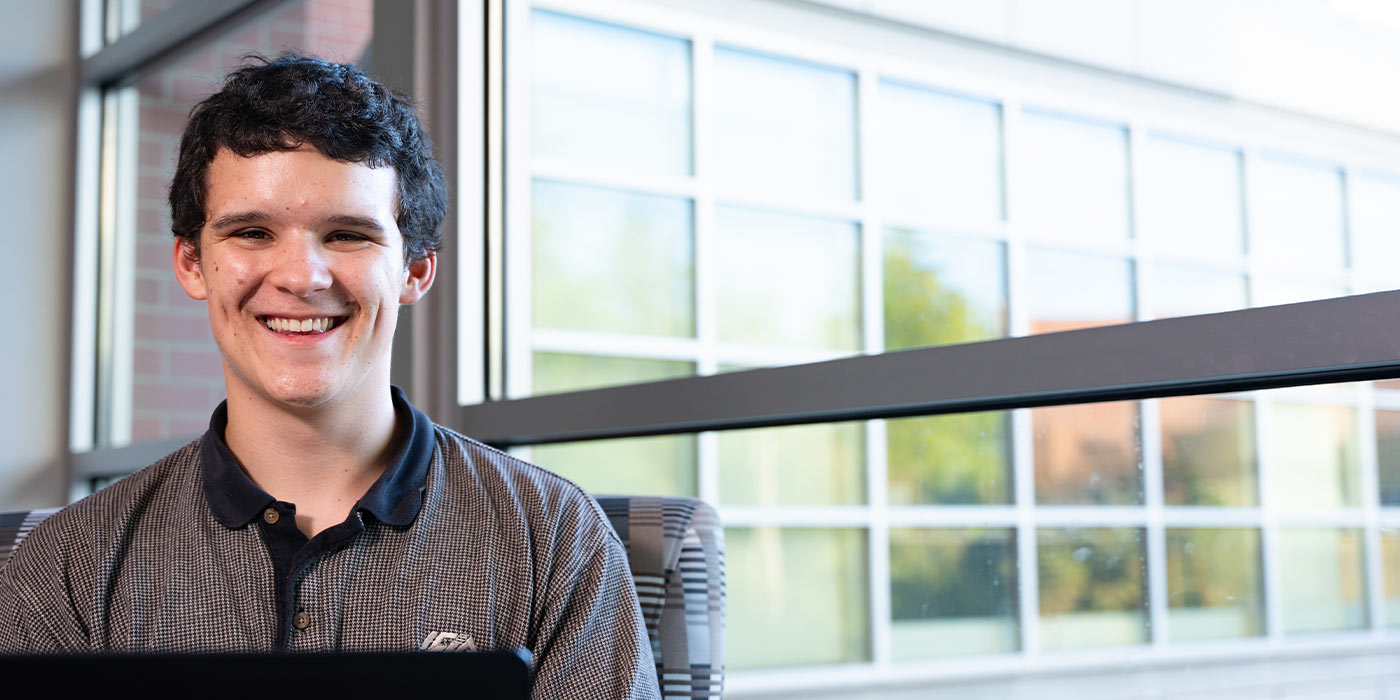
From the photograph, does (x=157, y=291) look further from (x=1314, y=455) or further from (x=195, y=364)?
(x=1314, y=455)

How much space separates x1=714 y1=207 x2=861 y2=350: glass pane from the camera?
3.30 meters

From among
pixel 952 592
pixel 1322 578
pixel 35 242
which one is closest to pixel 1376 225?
pixel 1322 578

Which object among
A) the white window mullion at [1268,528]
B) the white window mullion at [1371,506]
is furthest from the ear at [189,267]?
the white window mullion at [1268,528]

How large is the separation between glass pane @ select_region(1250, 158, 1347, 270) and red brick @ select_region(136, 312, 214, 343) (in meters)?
2.15

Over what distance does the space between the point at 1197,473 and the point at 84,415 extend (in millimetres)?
2390

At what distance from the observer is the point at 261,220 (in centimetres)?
117

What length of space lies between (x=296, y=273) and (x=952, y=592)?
1.98 metres

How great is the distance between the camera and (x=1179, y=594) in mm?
2125

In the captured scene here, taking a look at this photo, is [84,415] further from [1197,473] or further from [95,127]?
[1197,473]

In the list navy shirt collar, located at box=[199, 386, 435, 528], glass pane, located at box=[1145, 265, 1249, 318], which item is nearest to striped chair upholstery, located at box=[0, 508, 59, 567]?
navy shirt collar, located at box=[199, 386, 435, 528]

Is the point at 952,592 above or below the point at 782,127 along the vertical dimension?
below

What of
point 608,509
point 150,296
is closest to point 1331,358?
point 608,509

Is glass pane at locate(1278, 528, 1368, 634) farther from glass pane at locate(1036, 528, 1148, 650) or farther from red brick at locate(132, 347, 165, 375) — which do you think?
red brick at locate(132, 347, 165, 375)

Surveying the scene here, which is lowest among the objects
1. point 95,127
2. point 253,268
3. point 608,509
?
point 608,509
